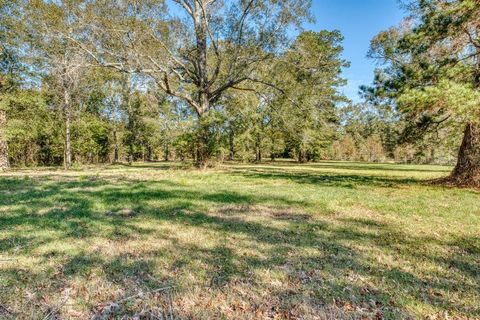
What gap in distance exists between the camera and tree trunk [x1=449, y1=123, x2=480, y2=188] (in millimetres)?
11367

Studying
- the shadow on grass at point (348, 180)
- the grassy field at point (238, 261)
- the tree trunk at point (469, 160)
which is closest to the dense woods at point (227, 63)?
the tree trunk at point (469, 160)

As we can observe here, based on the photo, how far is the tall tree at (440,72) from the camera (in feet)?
28.4

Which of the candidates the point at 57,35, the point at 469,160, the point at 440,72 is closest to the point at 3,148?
the point at 57,35

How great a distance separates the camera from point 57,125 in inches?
1027

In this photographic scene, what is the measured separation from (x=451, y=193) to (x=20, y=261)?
1163 cm

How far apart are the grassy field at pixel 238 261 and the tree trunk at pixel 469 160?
501 cm

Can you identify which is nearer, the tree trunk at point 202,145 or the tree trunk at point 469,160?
the tree trunk at point 469,160

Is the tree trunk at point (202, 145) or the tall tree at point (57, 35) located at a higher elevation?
the tall tree at point (57, 35)

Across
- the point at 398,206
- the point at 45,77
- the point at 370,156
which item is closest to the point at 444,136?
the point at 398,206

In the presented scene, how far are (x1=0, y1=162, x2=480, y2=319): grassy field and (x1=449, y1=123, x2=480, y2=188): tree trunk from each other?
5.01 m

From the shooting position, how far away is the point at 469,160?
11.7 m

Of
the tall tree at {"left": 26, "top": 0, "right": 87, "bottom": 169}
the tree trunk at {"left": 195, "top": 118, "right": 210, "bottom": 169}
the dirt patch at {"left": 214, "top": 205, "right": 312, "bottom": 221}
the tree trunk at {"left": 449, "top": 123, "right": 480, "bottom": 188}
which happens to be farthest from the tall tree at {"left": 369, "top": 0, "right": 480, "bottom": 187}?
the tall tree at {"left": 26, "top": 0, "right": 87, "bottom": 169}

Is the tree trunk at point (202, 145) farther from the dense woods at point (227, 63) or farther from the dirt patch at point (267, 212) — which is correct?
the dirt patch at point (267, 212)

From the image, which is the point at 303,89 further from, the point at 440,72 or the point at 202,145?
the point at 440,72
